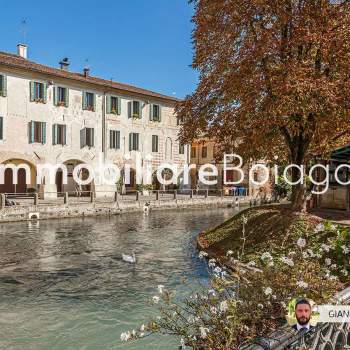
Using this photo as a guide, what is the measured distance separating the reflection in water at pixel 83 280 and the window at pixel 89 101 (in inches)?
640

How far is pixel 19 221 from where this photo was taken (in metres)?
25.1

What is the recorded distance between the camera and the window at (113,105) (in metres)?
37.8

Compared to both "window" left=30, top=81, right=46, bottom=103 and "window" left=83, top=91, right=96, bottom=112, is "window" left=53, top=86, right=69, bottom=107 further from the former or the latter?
"window" left=83, top=91, right=96, bottom=112

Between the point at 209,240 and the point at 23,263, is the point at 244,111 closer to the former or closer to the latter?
the point at 209,240

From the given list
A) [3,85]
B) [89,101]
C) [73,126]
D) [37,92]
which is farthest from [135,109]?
[3,85]

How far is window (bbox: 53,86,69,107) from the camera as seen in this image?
1339 inches

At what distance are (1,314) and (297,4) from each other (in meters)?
12.7

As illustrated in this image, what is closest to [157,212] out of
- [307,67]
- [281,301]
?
[307,67]

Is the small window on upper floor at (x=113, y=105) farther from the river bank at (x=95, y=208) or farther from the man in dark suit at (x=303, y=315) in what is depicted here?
the man in dark suit at (x=303, y=315)

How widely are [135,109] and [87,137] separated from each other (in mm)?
6151

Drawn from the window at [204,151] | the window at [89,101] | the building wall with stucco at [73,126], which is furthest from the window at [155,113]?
the window at [204,151]

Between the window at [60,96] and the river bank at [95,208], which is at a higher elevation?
the window at [60,96]

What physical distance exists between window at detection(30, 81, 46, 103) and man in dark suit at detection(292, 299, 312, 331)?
107ft

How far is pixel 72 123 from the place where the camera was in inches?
1393
